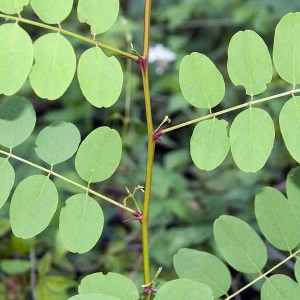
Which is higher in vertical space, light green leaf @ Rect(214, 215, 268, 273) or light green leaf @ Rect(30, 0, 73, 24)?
light green leaf @ Rect(30, 0, 73, 24)

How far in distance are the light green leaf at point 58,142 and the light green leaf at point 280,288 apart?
38cm

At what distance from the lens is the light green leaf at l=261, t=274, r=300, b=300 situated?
104 centimetres

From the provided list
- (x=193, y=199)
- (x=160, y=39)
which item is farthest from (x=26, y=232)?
(x=160, y=39)

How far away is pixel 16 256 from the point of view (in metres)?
1.81

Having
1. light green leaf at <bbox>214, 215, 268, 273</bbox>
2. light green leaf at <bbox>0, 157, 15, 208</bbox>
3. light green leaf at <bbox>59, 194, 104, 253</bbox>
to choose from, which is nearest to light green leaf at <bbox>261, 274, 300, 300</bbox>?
light green leaf at <bbox>214, 215, 268, 273</bbox>

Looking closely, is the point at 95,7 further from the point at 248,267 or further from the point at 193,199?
the point at 193,199

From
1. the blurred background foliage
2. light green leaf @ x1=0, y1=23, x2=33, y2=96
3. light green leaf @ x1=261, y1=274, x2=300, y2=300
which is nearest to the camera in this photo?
light green leaf @ x1=0, y1=23, x2=33, y2=96

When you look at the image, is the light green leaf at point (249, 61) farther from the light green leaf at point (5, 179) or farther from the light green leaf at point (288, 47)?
the light green leaf at point (5, 179)

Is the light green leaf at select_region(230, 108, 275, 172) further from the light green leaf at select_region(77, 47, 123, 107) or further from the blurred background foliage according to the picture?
the blurred background foliage

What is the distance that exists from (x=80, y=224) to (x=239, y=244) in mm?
277

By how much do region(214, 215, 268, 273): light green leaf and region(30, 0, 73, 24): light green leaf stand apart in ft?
1.35

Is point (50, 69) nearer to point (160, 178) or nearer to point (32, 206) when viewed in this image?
point (32, 206)

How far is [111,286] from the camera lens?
37.9 inches

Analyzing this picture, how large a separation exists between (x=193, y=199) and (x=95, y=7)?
132 cm
